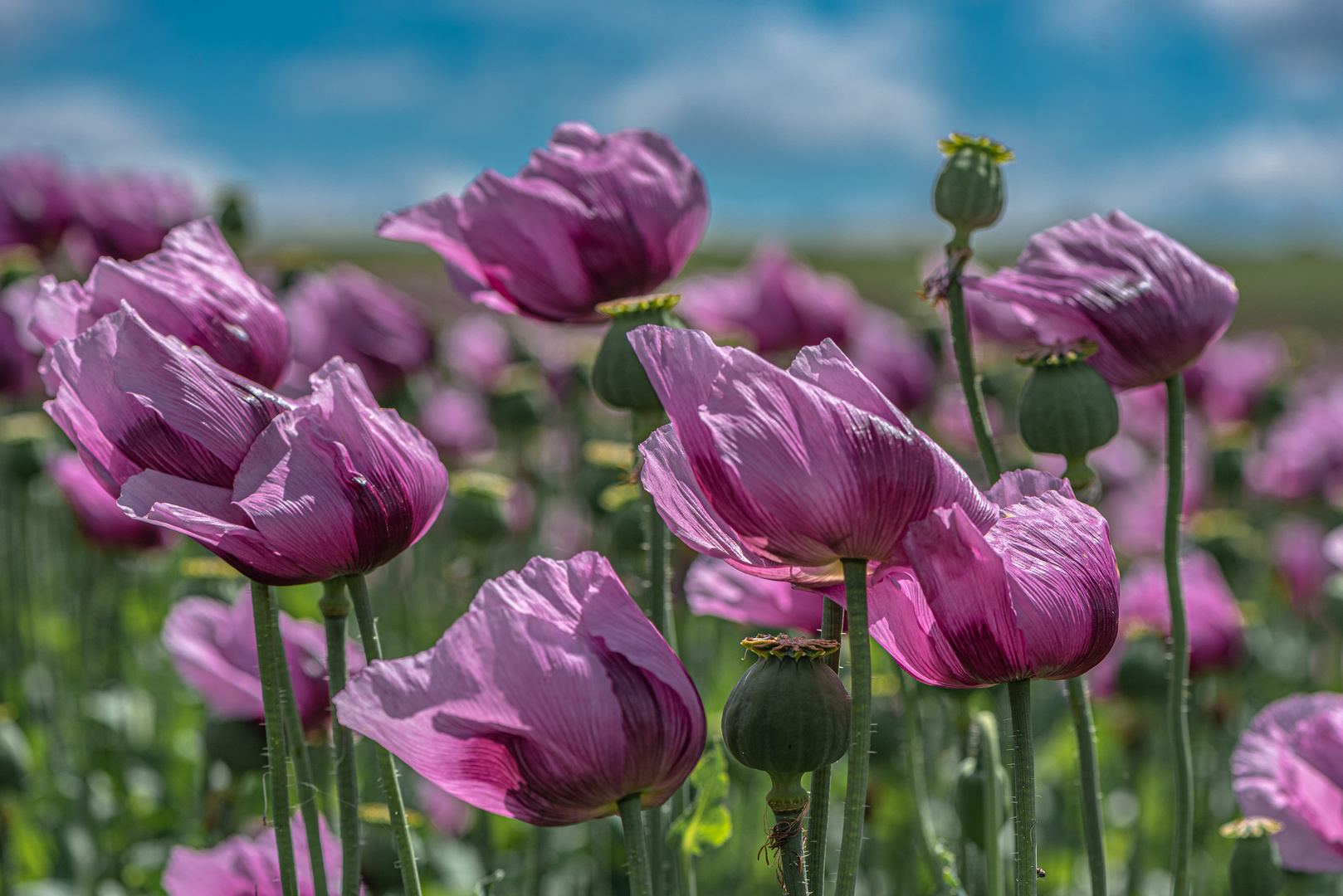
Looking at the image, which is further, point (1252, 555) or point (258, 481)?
point (1252, 555)

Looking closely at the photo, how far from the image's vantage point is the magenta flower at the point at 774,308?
359 centimetres

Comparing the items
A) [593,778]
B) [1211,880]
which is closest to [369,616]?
[593,778]

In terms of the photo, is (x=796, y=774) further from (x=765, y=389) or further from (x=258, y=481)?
(x=258, y=481)

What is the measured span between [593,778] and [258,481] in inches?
14.3

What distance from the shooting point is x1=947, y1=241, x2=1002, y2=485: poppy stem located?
127 centimetres

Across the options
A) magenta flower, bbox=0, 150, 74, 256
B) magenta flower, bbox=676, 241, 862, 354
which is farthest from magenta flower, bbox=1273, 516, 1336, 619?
magenta flower, bbox=0, 150, 74, 256

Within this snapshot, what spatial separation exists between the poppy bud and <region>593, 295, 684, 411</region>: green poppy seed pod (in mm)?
405

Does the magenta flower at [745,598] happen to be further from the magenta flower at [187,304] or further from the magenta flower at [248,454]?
the magenta flower at [187,304]

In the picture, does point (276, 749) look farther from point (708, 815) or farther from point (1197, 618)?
point (1197, 618)

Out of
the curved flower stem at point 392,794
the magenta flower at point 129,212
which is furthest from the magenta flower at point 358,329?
the curved flower stem at point 392,794

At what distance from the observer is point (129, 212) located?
129 inches

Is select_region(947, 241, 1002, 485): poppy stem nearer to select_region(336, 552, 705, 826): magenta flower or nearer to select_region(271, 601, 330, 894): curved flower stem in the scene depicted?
select_region(336, 552, 705, 826): magenta flower

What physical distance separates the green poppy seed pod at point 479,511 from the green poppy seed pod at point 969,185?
1.50m

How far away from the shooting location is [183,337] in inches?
48.8
